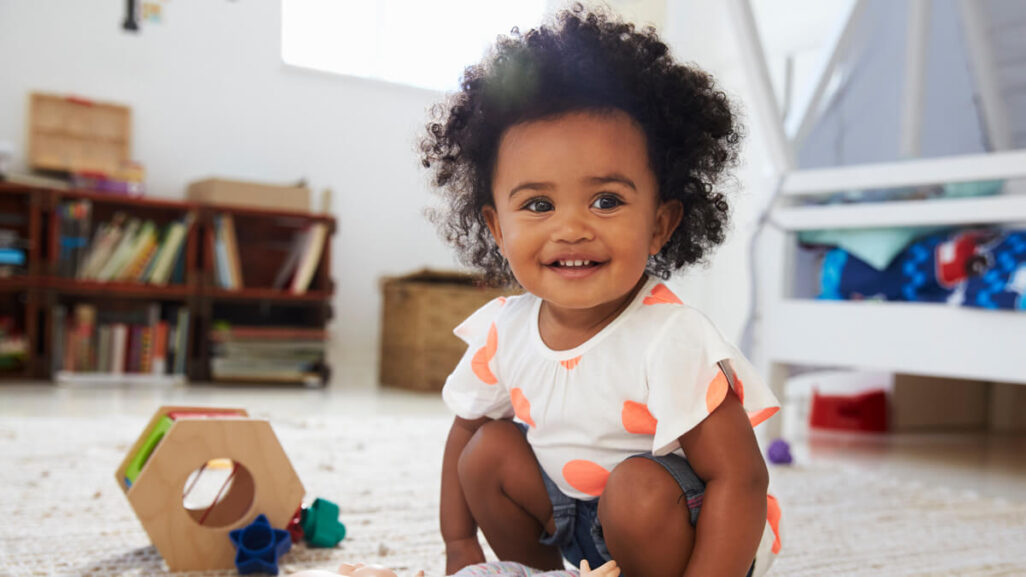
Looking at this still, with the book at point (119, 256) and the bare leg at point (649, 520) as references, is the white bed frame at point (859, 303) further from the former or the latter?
the book at point (119, 256)

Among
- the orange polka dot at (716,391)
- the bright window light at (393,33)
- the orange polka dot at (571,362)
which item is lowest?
the orange polka dot at (716,391)

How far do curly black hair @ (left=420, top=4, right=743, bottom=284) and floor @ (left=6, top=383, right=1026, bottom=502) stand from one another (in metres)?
1.05

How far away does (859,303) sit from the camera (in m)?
1.67

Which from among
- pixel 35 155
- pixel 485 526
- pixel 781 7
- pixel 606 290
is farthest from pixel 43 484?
pixel 781 7

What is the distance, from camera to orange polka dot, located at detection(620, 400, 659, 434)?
25.9 inches

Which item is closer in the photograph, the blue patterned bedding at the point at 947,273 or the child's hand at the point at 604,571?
the child's hand at the point at 604,571

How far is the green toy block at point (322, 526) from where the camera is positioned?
929mm

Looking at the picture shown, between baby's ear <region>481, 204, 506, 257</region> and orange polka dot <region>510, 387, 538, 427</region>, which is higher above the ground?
baby's ear <region>481, 204, 506, 257</region>

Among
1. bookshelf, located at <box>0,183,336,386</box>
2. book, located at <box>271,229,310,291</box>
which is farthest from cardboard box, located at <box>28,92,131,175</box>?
book, located at <box>271,229,310,291</box>

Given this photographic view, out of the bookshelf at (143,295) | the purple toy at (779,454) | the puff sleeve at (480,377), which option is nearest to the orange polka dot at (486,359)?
the puff sleeve at (480,377)

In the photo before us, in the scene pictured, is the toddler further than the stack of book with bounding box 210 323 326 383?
No

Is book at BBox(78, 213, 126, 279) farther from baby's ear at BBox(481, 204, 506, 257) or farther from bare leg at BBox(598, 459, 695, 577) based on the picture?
bare leg at BBox(598, 459, 695, 577)

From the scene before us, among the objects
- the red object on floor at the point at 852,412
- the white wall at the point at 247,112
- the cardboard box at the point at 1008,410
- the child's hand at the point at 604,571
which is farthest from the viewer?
the white wall at the point at 247,112

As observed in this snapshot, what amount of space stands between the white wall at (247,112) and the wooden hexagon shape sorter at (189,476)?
6.53ft
